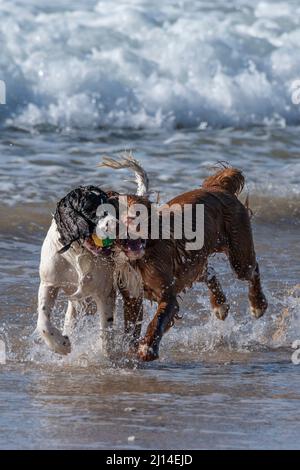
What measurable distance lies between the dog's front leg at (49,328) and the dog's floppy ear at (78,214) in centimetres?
39

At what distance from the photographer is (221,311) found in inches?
264

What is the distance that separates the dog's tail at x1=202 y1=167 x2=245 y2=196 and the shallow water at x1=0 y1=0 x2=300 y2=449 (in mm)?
184

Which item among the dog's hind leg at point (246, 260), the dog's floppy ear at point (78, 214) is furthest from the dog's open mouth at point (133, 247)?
the dog's hind leg at point (246, 260)

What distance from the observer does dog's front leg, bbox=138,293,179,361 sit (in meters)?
5.59

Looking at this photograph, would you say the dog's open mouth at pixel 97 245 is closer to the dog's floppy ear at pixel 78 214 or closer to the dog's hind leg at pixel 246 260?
the dog's floppy ear at pixel 78 214

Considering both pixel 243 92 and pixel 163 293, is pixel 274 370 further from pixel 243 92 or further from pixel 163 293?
pixel 243 92

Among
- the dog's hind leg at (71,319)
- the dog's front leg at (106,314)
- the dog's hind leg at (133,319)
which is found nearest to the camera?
the dog's front leg at (106,314)

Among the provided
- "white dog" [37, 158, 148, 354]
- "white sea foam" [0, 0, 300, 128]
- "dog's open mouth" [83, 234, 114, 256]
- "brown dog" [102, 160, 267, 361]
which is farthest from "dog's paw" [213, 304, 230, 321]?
"white sea foam" [0, 0, 300, 128]

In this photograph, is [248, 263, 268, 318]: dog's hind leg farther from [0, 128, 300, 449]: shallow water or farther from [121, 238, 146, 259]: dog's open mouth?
[121, 238, 146, 259]: dog's open mouth

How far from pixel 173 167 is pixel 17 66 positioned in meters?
3.56

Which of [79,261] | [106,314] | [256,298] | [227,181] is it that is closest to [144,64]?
[227,181]

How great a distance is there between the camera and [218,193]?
6457 millimetres

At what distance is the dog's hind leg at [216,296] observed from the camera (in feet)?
22.0

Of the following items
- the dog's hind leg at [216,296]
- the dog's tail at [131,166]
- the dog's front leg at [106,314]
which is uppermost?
the dog's tail at [131,166]
